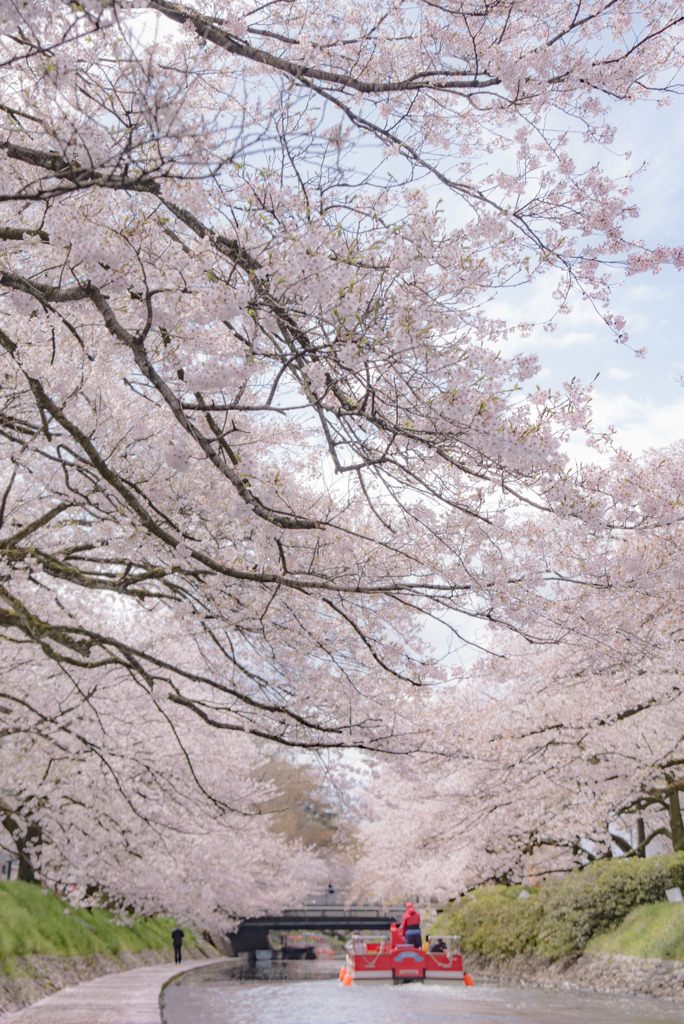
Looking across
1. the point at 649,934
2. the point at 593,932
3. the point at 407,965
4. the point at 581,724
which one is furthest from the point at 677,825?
the point at 407,965

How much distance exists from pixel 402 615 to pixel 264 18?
607 cm

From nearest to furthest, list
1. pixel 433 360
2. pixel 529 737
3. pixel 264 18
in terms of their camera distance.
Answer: pixel 433 360
pixel 264 18
pixel 529 737

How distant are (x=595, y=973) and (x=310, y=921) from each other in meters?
32.4

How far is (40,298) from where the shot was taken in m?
→ 5.66

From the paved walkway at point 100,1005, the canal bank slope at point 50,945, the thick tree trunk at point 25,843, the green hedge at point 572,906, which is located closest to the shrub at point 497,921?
the green hedge at point 572,906

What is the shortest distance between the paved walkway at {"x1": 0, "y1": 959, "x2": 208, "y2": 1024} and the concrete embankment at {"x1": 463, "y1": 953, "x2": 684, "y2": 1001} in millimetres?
9166

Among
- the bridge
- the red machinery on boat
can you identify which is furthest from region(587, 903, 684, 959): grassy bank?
the bridge

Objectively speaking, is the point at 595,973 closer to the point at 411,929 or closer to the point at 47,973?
the point at 411,929

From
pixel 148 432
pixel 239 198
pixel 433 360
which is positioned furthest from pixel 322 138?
pixel 148 432

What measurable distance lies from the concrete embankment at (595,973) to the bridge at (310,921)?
23895 mm

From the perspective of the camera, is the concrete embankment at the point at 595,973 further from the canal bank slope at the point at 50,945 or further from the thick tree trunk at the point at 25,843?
the thick tree trunk at the point at 25,843

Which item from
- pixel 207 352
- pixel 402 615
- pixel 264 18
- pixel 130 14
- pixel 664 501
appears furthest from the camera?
pixel 402 615

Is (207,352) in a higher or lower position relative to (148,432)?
lower

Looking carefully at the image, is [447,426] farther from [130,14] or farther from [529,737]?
[529,737]
